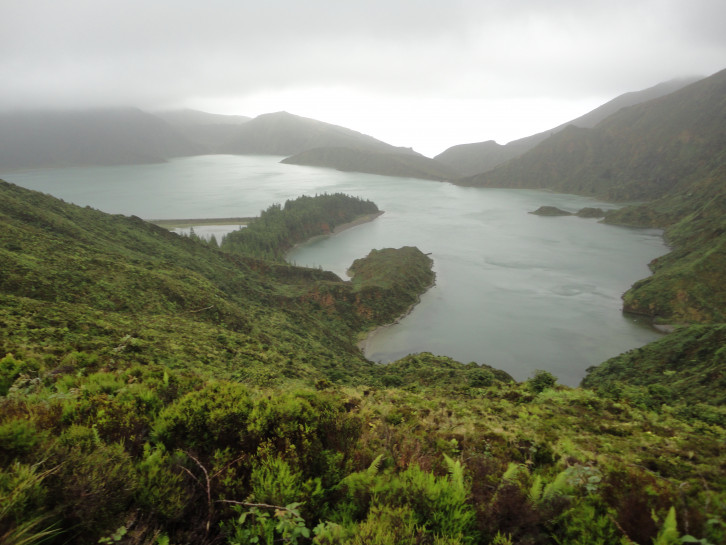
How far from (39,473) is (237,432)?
1.86 meters

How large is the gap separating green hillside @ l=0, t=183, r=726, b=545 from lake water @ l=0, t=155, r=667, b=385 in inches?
839

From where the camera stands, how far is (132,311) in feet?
55.4

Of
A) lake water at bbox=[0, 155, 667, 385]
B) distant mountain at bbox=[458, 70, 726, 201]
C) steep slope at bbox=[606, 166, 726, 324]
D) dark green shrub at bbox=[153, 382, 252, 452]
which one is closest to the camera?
dark green shrub at bbox=[153, 382, 252, 452]

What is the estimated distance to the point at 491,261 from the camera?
60.3 m

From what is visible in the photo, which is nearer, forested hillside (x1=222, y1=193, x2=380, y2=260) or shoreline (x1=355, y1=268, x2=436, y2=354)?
shoreline (x1=355, y1=268, x2=436, y2=354)

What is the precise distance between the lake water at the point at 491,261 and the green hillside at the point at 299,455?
21.3 metres

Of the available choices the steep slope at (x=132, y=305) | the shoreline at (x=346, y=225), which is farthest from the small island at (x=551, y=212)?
the steep slope at (x=132, y=305)

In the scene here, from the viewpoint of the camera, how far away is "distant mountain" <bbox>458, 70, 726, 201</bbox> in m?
120

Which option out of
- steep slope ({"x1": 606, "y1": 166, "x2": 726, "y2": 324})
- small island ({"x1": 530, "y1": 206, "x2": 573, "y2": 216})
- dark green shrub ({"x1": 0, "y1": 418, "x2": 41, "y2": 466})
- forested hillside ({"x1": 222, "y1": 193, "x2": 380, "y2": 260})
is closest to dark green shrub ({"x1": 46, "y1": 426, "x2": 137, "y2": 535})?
dark green shrub ({"x1": 0, "y1": 418, "x2": 41, "y2": 466})

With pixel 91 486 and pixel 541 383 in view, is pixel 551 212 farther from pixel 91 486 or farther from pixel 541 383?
pixel 91 486

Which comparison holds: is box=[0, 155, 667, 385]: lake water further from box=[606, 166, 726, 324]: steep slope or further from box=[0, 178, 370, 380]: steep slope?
box=[0, 178, 370, 380]: steep slope

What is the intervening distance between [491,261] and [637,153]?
393 feet

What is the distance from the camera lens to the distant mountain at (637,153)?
392 ft

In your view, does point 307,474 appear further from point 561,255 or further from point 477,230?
point 477,230
